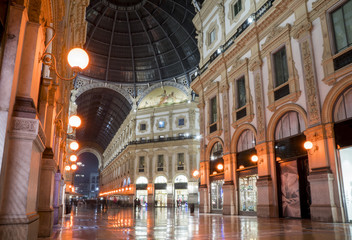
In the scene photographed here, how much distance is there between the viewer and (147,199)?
42.6m

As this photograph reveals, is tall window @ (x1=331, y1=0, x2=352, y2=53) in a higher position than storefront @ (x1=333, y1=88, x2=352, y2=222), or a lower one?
higher

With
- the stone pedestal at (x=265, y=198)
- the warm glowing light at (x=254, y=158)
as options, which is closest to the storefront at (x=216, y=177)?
the warm glowing light at (x=254, y=158)

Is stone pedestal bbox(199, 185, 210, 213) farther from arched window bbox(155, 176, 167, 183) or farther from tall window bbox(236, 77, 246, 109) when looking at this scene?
arched window bbox(155, 176, 167, 183)

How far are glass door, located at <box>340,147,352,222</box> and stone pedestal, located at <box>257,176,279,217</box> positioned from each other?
14.2 feet

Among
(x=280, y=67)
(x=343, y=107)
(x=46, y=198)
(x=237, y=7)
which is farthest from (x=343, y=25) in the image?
(x=46, y=198)

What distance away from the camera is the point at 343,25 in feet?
40.6

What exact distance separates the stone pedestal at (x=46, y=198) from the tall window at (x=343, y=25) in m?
11.8

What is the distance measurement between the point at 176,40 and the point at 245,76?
2419 cm

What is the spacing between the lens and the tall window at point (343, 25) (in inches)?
478

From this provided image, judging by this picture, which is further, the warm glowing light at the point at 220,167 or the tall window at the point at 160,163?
the tall window at the point at 160,163

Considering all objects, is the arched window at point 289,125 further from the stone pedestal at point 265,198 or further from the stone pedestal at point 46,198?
the stone pedestal at point 46,198

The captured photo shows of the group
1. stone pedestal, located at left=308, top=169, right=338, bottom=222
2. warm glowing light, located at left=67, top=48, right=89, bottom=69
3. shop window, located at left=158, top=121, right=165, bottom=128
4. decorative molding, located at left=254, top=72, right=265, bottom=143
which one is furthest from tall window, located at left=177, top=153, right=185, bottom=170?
warm glowing light, located at left=67, top=48, right=89, bottom=69

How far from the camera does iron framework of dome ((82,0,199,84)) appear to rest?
3838cm

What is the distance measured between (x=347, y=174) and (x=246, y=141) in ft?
23.9
